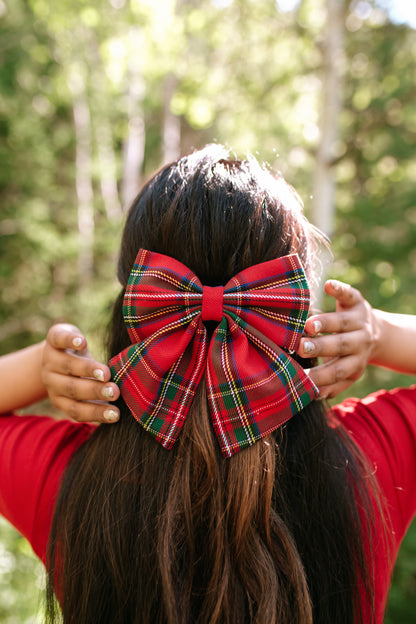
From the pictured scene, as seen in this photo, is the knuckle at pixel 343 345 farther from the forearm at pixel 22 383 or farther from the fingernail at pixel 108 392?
the forearm at pixel 22 383

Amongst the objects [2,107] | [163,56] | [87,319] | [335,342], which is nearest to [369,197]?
[163,56]

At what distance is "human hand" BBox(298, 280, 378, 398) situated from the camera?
1.16m

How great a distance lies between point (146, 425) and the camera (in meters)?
1.06

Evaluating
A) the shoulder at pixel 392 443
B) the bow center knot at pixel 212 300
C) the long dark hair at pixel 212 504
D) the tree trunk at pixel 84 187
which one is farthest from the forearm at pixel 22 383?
the tree trunk at pixel 84 187

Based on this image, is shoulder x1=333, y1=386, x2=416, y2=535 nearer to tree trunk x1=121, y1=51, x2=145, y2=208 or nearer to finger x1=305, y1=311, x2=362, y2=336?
finger x1=305, y1=311, x2=362, y2=336

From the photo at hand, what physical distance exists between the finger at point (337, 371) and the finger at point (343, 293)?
0.16m

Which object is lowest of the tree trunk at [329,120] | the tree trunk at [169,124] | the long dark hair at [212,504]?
the long dark hair at [212,504]

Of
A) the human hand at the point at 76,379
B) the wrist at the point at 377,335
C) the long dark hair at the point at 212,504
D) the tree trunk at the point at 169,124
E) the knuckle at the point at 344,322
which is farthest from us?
the tree trunk at the point at 169,124

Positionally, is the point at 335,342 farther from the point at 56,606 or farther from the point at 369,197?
the point at 369,197

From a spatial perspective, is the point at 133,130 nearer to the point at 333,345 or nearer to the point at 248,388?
the point at 333,345

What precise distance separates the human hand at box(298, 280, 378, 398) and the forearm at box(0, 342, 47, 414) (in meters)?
0.83

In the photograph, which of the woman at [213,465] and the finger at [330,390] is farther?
the finger at [330,390]

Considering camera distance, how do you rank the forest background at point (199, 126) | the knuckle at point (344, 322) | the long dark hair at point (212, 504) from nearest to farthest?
the long dark hair at point (212, 504), the knuckle at point (344, 322), the forest background at point (199, 126)

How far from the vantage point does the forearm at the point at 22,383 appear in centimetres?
141
